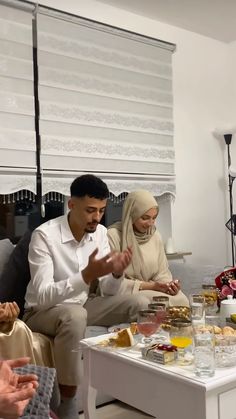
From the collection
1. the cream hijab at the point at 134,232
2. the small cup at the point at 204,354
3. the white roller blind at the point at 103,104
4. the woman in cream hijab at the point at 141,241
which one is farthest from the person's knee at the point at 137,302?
the white roller blind at the point at 103,104

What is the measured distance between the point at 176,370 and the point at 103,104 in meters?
2.44

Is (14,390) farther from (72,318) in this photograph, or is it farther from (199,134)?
(199,134)

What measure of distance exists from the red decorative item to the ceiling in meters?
2.25

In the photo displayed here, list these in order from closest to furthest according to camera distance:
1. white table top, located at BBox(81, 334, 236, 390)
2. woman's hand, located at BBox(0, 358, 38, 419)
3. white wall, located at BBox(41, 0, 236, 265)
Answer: woman's hand, located at BBox(0, 358, 38, 419), white table top, located at BBox(81, 334, 236, 390), white wall, located at BBox(41, 0, 236, 265)

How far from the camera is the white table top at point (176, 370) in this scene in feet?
4.38

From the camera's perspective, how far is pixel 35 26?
316 centimetres

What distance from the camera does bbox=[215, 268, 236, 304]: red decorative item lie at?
2145 millimetres

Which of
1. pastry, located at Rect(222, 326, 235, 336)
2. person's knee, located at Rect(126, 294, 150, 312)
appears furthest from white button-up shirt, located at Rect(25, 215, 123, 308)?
pastry, located at Rect(222, 326, 235, 336)

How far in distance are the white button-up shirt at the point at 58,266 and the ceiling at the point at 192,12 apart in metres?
2.03

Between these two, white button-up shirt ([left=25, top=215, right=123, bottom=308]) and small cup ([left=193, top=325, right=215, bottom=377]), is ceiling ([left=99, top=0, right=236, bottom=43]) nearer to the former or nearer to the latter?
white button-up shirt ([left=25, top=215, right=123, bottom=308])

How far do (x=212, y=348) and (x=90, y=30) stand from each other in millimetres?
2721

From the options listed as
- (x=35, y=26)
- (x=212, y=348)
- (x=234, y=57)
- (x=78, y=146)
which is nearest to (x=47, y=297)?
(x=212, y=348)

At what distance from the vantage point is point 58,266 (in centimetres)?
232

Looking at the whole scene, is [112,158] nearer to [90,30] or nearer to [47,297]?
[90,30]
